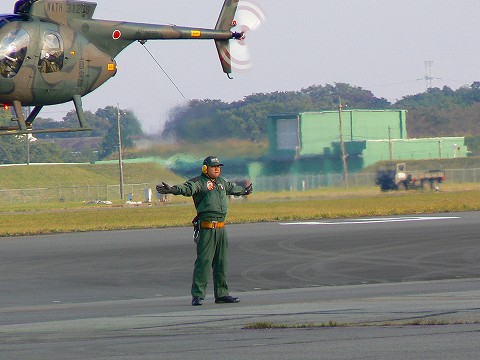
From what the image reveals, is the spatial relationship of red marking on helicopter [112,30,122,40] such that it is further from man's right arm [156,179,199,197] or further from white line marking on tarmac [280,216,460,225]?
man's right arm [156,179,199,197]

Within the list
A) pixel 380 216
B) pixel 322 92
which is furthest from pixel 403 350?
pixel 322 92

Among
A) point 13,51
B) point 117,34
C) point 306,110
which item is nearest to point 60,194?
point 306,110

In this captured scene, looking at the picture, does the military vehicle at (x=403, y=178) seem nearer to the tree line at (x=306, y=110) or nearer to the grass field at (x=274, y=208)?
the grass field at (x=274, y=208)

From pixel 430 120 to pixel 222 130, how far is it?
21.5 m

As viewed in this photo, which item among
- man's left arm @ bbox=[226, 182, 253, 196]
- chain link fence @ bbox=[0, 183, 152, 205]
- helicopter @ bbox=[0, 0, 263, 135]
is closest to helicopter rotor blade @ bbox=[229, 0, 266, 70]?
helicopter @ bbox=[0, 0, 263, 135]

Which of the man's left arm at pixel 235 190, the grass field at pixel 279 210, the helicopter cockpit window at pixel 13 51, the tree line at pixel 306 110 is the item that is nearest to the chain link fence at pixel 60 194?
the tree line at pixel 306 110

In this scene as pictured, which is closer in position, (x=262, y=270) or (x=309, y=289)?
(x=309, y=289)

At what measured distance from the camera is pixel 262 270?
21.0m

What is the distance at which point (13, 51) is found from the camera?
77.7ft

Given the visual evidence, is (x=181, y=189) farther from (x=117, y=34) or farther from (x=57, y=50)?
(x=117, y=34)

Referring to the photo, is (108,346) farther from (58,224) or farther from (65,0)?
(58,224)

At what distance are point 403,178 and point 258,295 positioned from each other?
3957 centimetres

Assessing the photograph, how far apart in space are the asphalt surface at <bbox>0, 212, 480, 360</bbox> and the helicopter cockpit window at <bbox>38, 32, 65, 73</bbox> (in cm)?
460

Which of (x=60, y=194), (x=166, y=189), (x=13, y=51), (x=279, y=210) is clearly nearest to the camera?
(x=166, y=189)
